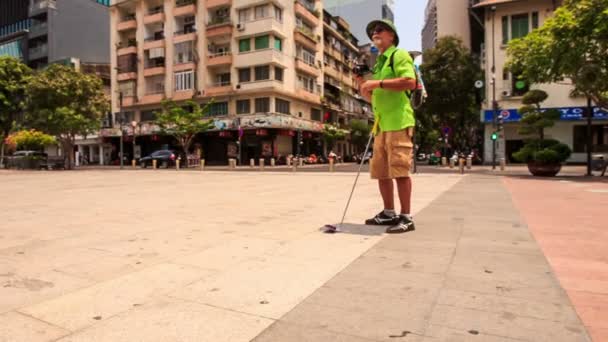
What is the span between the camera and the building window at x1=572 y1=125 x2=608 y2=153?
28.3 meters

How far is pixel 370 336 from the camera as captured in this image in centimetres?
178

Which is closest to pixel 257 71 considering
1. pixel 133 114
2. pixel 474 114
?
pixel 133 114

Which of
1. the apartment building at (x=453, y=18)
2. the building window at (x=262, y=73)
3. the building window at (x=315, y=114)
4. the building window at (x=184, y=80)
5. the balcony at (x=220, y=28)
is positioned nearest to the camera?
the building window at (x=262, y=73)

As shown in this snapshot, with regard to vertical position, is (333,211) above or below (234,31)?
below

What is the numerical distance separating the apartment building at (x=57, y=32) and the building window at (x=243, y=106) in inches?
1097

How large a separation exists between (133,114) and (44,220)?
40435 mm

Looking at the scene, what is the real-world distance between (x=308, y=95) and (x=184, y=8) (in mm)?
14572

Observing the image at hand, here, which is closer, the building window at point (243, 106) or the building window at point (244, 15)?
the building window at point (243, 106)

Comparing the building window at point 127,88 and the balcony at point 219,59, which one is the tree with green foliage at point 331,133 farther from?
the building window at point 127,88

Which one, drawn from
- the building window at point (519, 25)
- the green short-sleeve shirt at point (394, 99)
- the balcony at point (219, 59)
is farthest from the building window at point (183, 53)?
the green short-sleeve shirt at point (394, 99)

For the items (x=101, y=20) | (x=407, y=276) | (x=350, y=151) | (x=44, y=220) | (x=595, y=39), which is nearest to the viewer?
(x=407, y=276)

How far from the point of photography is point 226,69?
1476 inches

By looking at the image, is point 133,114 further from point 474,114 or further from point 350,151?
point 474,114

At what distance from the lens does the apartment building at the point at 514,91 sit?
28266 millimetres
